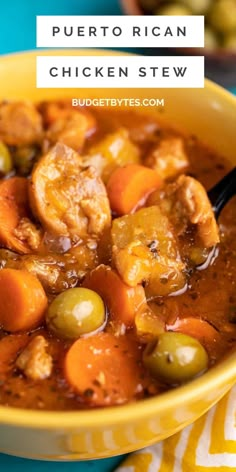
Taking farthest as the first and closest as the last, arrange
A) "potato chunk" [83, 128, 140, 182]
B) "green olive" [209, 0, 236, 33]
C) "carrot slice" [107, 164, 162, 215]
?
"green olive" [209, 0, 236, 33]
"potato chunk" [83, 128, 140, 182]
"carrot slice" [107, 164, 162, 215]

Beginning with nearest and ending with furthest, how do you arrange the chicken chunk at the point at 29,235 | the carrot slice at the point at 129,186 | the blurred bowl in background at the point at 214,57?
the chicken chunk at the point at 29,235, the carrot slice at the point at 129,186, the blurred bowl in background at the point at 214,57

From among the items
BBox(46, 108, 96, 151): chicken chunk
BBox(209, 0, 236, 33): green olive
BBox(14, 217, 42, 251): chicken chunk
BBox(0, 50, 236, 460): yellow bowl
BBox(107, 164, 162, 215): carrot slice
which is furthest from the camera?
BBox(209, 0, 236, 33): green olive

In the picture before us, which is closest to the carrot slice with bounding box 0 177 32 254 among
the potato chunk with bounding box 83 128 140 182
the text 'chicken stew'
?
the text 'chicken stew'

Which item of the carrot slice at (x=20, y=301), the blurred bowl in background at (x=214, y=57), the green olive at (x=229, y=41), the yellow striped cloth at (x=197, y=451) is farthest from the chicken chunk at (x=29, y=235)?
the green olive at (x=229, y=41)

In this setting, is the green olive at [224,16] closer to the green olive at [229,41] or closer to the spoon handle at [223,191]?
the green olive at [229,41]

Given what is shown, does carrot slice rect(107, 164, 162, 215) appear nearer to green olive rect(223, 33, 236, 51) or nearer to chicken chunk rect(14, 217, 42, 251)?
chicken chunk rect(14, 217, 42, 251)

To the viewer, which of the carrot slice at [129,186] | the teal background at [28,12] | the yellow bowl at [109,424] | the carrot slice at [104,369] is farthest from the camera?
the teal background at [28,12]
